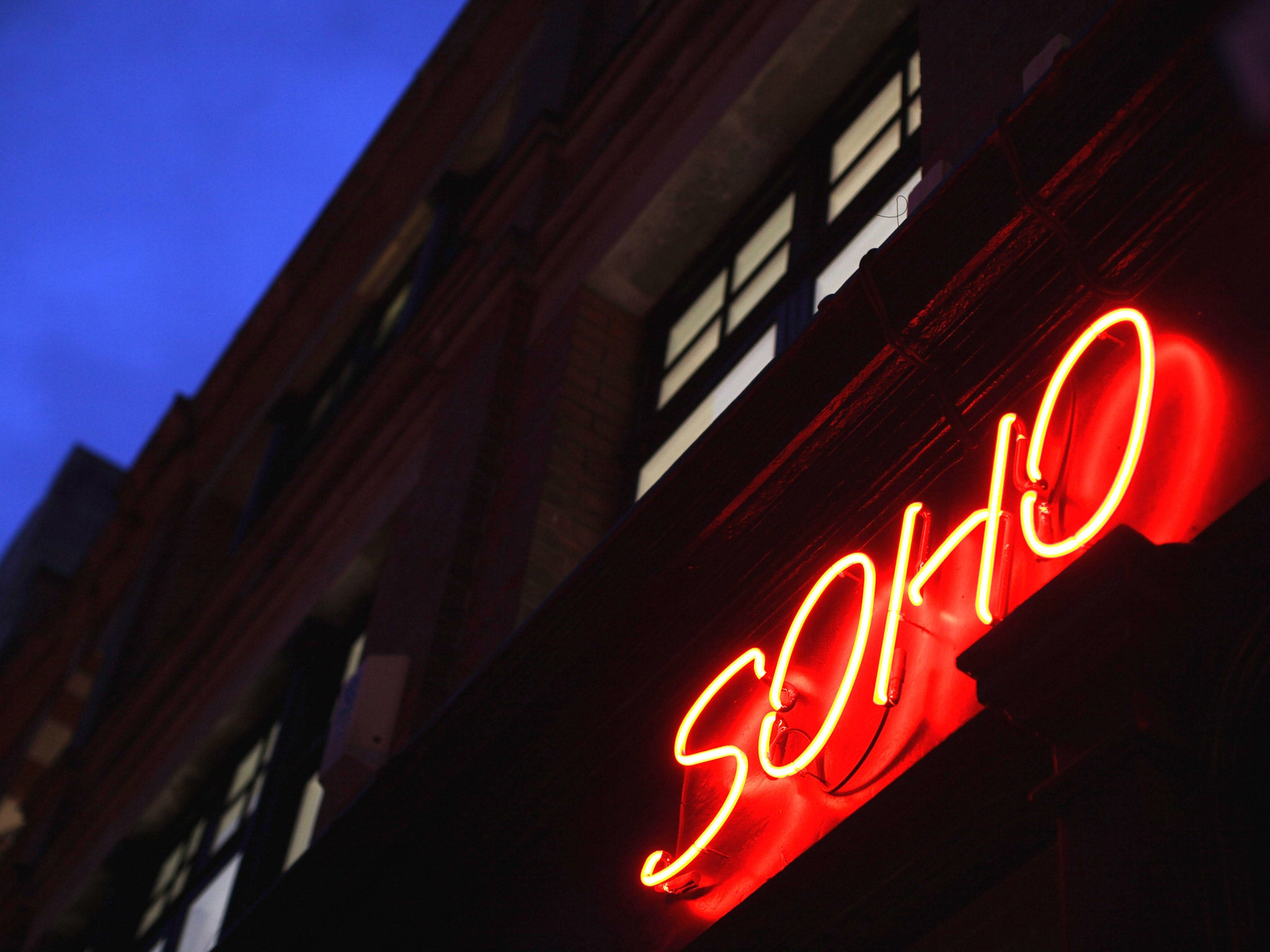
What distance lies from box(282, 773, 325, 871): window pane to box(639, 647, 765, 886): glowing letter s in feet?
14.5

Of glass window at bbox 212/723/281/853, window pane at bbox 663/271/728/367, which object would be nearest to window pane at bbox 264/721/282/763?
glass window at bbox 212/723/281/853

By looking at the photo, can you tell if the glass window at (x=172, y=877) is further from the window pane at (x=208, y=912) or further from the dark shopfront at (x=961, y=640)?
the dark shopfront at (x=961, y=640)

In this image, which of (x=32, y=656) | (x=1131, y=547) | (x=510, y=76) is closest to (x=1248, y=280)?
(x=1131, y=547)

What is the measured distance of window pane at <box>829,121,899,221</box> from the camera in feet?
24.6

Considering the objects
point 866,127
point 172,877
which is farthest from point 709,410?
point 172,877

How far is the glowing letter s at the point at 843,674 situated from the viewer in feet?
14.0

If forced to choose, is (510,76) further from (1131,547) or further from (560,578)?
(1131,547)

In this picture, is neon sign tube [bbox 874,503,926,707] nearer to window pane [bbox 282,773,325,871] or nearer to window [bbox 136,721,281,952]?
window pane [bbox 282,773,325,871]

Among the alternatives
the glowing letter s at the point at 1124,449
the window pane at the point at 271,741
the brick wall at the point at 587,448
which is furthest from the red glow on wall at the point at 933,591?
the window pane at the point at 271,741

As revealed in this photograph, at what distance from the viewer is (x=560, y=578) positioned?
7590 millimetres

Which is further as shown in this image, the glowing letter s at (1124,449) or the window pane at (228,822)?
the window pane at (228,822)

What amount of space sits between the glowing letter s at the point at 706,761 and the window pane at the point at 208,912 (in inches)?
215

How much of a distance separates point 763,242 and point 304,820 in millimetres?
4648

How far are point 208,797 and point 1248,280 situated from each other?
964cm
